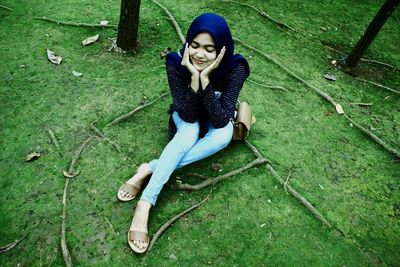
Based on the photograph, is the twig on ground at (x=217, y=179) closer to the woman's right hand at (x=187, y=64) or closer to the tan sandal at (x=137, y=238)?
the tan sandal at (x=137, y=238)

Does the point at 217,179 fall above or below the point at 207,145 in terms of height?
below

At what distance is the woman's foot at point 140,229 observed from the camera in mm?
3002

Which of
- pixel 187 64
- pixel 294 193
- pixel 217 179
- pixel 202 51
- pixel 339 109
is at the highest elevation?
pixel 202 51

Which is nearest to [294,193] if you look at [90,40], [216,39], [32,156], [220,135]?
[220,135]

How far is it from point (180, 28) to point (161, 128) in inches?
95.0

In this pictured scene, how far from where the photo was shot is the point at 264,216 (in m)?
3.39

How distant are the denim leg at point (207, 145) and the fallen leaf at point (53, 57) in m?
2.55

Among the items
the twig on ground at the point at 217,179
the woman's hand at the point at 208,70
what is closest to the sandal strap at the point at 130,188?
the twig on ground at the point at 217,179

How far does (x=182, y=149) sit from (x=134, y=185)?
62cm

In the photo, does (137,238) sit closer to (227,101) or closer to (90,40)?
(227,101)

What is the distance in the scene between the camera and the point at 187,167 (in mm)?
3807

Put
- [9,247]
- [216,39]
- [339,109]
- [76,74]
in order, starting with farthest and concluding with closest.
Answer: [76,74] → [339,109] → [216,39] → [9,247]

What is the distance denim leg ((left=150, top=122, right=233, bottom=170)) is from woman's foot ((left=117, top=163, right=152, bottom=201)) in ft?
0.27

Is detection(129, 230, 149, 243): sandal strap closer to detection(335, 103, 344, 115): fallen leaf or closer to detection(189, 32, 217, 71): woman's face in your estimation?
detection(189, 32, 217, 71): woman's face
